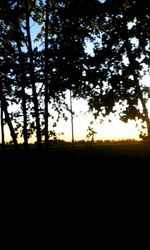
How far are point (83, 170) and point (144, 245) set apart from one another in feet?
37.2

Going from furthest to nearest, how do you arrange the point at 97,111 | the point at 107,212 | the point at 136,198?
the point at 97,111 → the point at 136,198 → the point at 107,212

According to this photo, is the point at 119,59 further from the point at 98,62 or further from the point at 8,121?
the point at 8,121

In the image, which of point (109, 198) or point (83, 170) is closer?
point (109, 198)

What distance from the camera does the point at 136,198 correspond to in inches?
543

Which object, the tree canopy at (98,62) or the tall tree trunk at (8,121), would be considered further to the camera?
the tall tree trunk at (8,121)

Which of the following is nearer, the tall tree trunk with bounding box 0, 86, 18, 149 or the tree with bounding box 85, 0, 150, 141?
the tree with bounding box 85, 0, 150, 141

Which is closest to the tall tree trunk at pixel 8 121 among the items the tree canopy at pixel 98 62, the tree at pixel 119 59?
the tree canopy at pixel 98 62

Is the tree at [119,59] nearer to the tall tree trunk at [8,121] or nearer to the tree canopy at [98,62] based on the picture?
the tree canopy at [98,62]

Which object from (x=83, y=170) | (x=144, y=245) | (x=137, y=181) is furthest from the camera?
(x=83, y=170)

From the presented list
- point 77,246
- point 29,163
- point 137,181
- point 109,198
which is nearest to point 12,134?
point 29,163

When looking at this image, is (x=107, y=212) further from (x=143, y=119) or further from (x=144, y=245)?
(x=143, y=119)

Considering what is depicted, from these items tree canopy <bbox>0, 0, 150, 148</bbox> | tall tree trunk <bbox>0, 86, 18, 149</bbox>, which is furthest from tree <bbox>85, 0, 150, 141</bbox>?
tall tree trunk <bbox>0, 86, 18, 149</bbox>

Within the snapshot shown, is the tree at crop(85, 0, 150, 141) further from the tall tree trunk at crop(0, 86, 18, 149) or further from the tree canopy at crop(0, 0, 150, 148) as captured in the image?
the tall tree trunk at crop(0, 86, 18, 149)

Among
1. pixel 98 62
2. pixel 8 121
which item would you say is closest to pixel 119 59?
pixel 98 62
